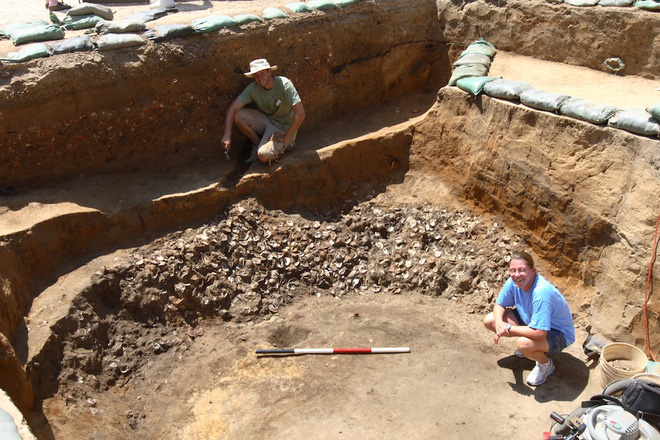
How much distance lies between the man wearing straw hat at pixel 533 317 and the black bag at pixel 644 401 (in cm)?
74

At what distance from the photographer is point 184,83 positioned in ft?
21.0

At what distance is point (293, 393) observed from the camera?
4.92 metres

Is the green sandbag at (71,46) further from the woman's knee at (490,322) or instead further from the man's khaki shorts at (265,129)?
the woman's knee at (490,322)

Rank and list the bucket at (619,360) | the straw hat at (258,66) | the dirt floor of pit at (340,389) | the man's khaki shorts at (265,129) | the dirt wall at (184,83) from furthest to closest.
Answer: the man's khaki shorts at (265,129)
the straw hat at (258,66)
the dirt wall at (184,83)
the bucket at (619,360)
the dirt floor of pit at (340,389)

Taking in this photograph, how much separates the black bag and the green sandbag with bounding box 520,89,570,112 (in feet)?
8.94

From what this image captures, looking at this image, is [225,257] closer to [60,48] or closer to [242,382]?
[242,382]

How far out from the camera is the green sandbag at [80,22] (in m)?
6.52

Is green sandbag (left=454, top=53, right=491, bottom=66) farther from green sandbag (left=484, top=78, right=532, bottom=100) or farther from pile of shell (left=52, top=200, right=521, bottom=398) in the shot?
pile of shell (left=52, top=200, right=521, bottom=398)

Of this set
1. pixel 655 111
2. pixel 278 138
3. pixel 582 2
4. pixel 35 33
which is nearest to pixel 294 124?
pixel 278 138

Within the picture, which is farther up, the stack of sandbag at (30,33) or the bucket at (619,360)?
the stack of sandbag at (30,33)

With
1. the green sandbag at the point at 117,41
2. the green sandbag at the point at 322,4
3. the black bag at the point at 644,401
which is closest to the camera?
the black bag at the point at 644,401

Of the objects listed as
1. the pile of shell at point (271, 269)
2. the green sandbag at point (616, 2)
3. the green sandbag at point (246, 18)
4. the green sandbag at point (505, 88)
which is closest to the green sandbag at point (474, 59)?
the green sandbag at point (505, 88)

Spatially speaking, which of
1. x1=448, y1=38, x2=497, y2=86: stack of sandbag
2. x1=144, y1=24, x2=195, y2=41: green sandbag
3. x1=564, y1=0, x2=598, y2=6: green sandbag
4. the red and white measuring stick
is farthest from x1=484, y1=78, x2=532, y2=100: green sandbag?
x1=144, y1=24, x2=195, y2=41: green sandbag

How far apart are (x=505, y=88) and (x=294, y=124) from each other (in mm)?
2241
